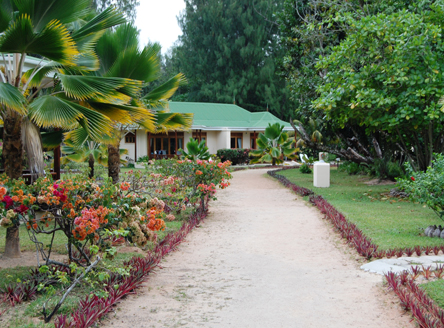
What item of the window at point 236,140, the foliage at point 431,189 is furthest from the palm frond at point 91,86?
the window at point 236,140

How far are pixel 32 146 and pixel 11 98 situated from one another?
149cm

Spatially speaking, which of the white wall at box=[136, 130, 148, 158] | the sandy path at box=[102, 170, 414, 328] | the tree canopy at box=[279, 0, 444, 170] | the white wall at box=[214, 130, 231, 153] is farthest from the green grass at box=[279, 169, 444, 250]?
the white wall at box=[136, 130, 148, 158]

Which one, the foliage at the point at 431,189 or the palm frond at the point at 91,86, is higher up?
the palm frond at the point at 91,86

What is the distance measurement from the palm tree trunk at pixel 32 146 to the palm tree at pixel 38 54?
0.01m

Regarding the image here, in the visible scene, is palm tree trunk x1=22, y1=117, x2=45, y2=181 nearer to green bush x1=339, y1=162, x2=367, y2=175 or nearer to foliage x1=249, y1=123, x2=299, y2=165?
green bush x1=339, y1=162, x2=367, y2=175

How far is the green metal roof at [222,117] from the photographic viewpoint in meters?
33.0

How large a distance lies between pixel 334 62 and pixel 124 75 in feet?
20.8

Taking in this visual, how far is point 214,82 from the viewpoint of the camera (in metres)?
46.7

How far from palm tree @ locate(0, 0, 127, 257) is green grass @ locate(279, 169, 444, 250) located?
516 cm

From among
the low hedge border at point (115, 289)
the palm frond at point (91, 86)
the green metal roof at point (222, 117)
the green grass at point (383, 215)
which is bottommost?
the low hedge border at point (115, 289)

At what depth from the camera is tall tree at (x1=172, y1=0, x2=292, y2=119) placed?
4472 cm

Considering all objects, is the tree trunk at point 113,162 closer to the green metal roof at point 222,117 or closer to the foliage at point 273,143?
the foliage at point 273,143

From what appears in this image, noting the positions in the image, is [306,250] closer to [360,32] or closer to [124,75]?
[124,75]

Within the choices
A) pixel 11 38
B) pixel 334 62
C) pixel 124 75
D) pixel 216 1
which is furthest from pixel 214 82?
pixel 11 38
